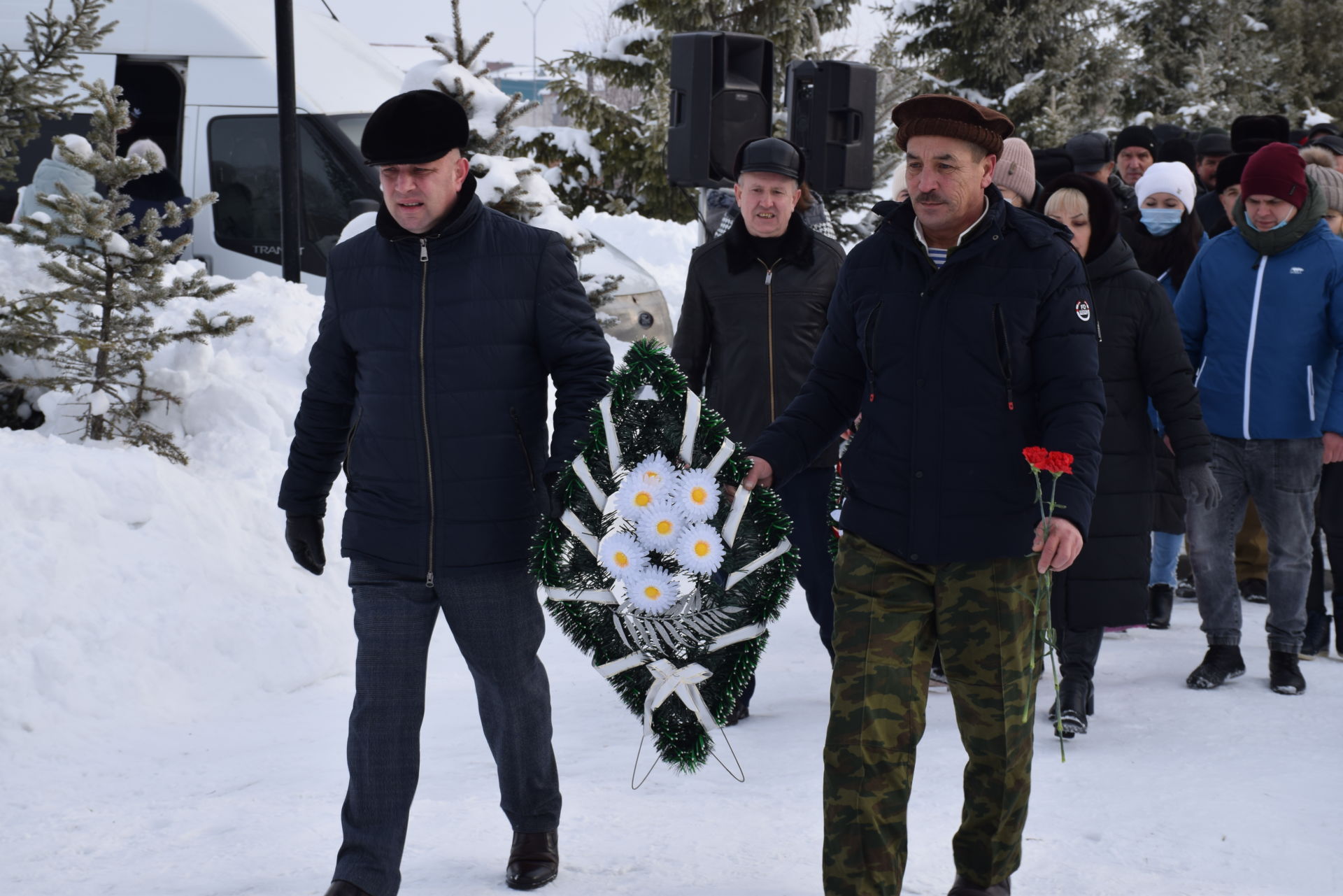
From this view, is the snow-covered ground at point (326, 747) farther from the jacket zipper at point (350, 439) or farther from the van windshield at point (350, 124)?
the van windshield at point (350, 124)

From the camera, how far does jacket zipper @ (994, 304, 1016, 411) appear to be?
3604 mm

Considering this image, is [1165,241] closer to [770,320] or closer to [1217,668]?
[1217,668]

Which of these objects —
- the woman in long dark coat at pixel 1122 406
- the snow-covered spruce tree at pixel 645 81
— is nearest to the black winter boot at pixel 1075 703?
the woman in long dark coat at pixel 1122 406

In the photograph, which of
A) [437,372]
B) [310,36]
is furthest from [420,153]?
[310,36]

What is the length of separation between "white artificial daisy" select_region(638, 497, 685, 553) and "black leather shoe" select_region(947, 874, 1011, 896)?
1183mm

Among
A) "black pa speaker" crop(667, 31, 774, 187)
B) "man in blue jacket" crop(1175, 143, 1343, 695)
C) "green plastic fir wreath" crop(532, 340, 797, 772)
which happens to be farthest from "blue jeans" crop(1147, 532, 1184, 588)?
"green plastic fir wreath" crop(532, 340, 797, 772)

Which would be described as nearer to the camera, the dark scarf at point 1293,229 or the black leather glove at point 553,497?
the black leather glove at point 553,497

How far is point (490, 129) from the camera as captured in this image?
377 inches

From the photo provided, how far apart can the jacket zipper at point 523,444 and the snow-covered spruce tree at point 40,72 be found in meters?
4.96

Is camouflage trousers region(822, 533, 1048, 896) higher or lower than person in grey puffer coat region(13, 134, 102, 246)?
lower

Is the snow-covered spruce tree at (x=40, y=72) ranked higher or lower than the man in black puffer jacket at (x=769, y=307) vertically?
higher

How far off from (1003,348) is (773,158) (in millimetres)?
2315

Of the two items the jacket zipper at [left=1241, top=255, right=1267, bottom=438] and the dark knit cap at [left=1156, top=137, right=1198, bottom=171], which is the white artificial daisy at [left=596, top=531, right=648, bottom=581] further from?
the dark knit cap at [left=1156, top=137, right=1198, bottom=171]

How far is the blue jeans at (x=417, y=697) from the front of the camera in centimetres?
382
